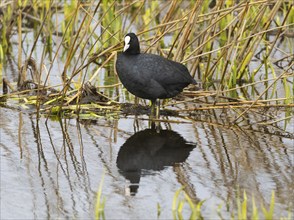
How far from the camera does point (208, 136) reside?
650 centimetres

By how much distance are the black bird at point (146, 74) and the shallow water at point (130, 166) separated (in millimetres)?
285

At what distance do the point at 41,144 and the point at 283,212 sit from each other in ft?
6.89

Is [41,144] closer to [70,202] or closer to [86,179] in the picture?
[86,179]

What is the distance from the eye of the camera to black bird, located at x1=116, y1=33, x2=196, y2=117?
6625 mm

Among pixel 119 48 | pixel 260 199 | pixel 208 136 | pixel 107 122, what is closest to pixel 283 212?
pixel 260 199

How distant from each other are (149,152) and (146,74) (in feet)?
2.65

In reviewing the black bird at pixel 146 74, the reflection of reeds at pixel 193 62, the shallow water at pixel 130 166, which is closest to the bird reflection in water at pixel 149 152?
the shallow water at pixel 130 166

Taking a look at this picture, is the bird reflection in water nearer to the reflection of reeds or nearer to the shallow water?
the shallow water

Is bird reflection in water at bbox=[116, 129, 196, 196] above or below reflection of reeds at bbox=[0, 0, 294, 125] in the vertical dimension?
below

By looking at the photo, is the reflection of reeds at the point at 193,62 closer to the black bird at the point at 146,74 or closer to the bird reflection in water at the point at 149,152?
the black bird at the point at 146,74

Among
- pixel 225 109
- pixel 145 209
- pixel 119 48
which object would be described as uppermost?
pixel 119 48

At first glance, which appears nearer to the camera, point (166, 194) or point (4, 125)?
point (166, 194)

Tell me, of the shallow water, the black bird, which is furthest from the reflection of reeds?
the shallow water

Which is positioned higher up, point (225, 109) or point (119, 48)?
point (119, 48)
